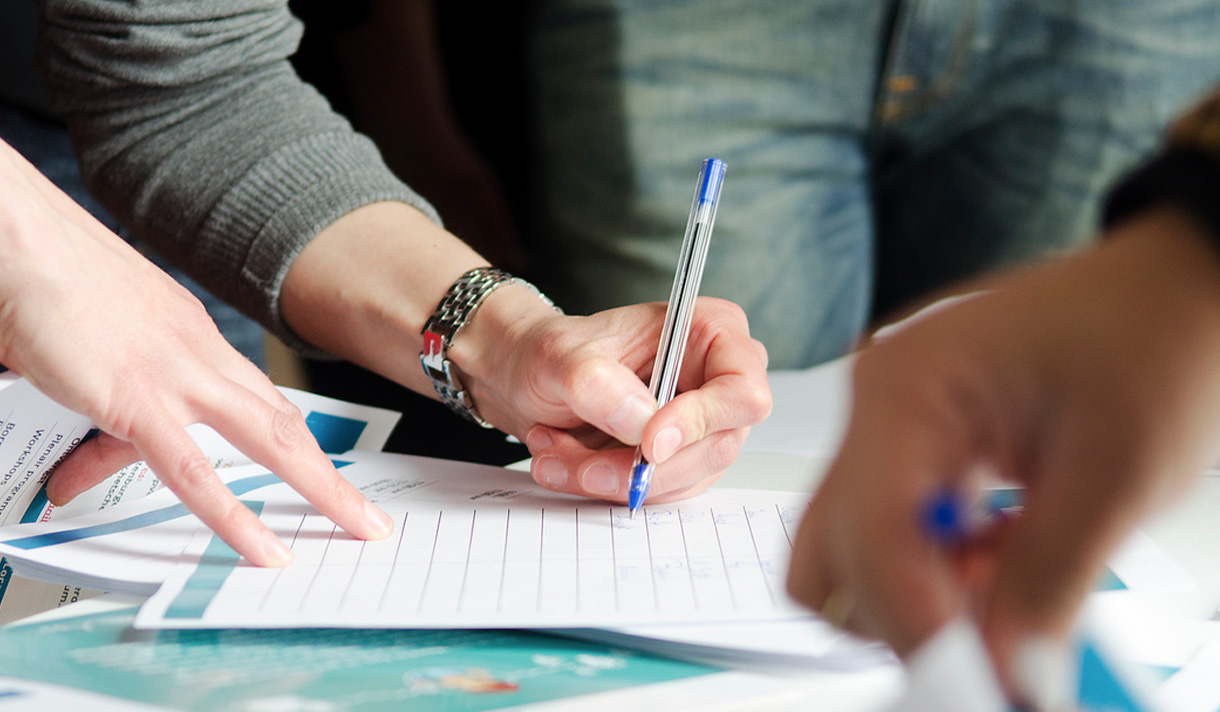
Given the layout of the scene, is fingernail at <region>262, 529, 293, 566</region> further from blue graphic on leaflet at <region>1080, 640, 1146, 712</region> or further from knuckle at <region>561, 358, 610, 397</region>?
blue graphic on leaflet at <region>1080, 640, 1146, 712</region>

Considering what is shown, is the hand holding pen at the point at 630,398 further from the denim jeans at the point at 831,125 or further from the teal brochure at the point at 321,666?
the denim jeans at the point at 831,125

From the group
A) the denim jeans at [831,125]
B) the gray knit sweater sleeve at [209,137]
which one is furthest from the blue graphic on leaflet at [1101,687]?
the denim jeans at [831,125]

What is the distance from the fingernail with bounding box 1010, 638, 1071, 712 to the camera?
0.17 meters

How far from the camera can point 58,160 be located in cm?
71

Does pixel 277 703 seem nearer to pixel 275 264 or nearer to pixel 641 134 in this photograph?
pixel 275 264

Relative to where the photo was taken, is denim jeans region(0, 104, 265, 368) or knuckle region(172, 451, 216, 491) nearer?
knuckle region(172, 451, 216, 491)

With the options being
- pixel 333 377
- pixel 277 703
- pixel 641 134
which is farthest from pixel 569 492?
pixel 641 134

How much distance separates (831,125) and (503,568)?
0.65 metres

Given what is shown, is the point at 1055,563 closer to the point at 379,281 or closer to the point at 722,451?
the point at 722,451

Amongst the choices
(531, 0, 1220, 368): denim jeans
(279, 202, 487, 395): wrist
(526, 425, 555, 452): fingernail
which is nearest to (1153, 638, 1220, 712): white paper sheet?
(526, 425, 555, 452): fingernail

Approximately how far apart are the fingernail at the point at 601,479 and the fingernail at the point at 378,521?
10 centimetres

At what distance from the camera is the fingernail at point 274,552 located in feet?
1.25

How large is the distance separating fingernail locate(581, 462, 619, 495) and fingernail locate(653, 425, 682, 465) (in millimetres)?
27

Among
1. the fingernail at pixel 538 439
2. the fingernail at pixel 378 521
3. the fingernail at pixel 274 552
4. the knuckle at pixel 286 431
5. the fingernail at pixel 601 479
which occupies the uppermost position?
the fingernail at pixel 601 479
